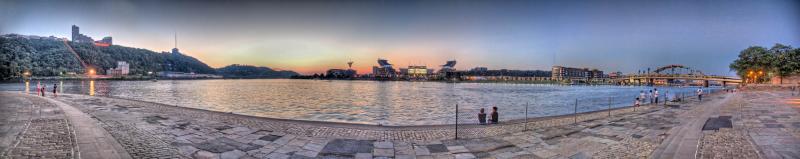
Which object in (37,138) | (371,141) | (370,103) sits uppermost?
(37,138)

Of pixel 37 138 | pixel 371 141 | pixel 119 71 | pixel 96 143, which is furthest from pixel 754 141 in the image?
pixel 119 71

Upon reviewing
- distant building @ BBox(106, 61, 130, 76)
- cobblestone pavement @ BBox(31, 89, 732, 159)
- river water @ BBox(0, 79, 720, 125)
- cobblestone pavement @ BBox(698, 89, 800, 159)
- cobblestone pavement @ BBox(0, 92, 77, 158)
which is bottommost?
river water @ BBox(0, 79, 720, 125)

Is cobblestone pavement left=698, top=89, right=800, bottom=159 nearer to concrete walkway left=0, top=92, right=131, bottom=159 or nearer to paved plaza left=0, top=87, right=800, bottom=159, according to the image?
paved plaza left=0, top=87, right=800, bottom=159

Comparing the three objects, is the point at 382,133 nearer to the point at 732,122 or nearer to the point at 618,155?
the point at 618,155

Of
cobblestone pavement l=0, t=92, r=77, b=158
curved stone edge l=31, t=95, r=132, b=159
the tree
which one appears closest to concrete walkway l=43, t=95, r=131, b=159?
curved stone edge l=31, t=95, r=132, b=159

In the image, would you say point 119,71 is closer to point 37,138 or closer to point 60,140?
point 37,138

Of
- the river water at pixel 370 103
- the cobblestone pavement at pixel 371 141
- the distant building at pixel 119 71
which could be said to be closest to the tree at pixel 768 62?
the river water at pixel 370 103

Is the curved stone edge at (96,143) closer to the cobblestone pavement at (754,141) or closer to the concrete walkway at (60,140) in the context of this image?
the concrete walkway at (60,140)

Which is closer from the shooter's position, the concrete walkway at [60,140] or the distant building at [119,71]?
the concrete walkway at [60,140]

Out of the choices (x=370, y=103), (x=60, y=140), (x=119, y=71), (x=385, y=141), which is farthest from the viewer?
(x=119, y=71)

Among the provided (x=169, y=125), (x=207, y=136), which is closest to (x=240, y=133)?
(x=207, y=136)

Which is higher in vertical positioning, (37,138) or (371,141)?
(37,138)

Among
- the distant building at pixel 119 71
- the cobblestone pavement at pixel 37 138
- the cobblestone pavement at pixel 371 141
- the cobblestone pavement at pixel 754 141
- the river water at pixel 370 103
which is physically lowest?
the river water at pixel 370 103

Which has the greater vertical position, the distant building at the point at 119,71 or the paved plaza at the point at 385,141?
the distant building at the point at 119,71
